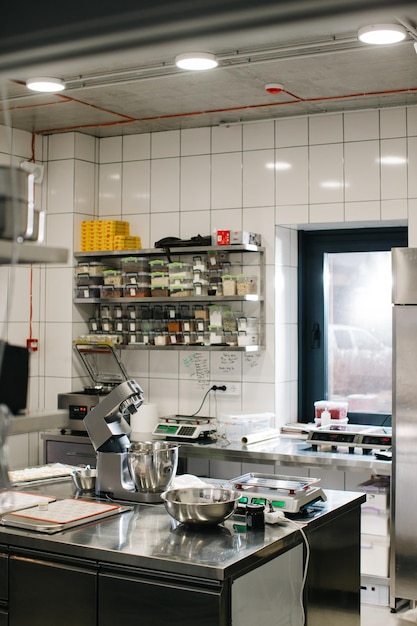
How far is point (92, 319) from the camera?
19.3ft

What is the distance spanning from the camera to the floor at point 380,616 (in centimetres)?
430

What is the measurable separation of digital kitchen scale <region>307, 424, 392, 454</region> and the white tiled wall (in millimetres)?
553

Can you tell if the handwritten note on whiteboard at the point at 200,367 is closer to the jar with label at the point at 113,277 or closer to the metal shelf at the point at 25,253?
the jar with label at the point at 113,277

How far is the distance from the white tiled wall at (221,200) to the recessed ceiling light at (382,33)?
140 cm

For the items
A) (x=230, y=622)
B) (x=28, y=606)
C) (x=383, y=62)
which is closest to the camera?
(x=230, y=622)

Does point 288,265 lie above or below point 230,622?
above

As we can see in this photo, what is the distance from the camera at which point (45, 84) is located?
14.3ft

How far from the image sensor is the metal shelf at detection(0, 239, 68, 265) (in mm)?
892

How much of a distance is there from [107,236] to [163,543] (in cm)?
328

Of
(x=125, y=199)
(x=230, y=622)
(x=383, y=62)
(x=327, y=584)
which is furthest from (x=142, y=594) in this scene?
(x=125, y=199)

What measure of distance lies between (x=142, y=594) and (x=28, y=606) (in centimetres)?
52

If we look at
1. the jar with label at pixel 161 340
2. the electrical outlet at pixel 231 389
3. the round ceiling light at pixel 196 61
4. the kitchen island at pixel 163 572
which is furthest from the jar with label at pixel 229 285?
the kitchen island at pixel 163 572

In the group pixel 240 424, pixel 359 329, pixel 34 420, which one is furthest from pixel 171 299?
pixel 34 420

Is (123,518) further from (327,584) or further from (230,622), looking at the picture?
(327,584)
